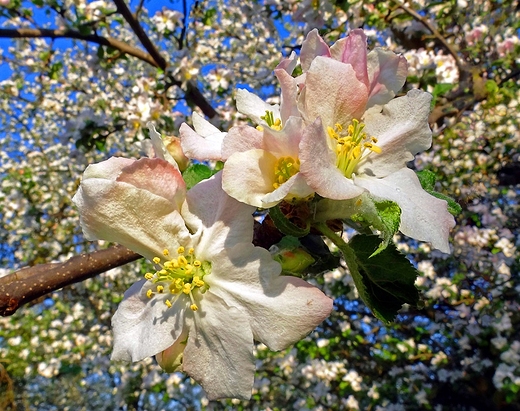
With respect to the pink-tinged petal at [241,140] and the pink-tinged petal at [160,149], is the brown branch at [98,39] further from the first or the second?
the pink-tinged petal at [241,140]

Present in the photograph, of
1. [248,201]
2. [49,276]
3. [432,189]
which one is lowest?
[432,189]

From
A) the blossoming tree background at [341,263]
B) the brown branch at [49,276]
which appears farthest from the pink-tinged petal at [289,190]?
the blossoming tree background at [341,263]

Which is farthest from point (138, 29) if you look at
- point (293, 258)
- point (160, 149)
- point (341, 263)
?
point (293, 258)

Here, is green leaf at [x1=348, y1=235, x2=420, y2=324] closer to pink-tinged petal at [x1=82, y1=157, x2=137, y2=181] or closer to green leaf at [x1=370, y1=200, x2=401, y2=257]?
green leaf at [x1=370, y1=200, x2=401, y2=257]

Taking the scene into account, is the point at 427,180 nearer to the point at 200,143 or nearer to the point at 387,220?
the point at 387,220

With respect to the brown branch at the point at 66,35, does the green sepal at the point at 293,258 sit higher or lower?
lower

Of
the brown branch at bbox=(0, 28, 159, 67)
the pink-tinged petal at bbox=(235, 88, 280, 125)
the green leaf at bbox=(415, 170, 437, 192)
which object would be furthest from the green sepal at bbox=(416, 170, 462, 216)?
the brown branch at bbox=(0, 28, 159, 67)

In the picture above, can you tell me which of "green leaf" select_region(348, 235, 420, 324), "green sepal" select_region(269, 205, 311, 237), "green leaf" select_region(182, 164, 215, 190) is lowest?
"green leaf" select_region(348, 235, 420, 324)
